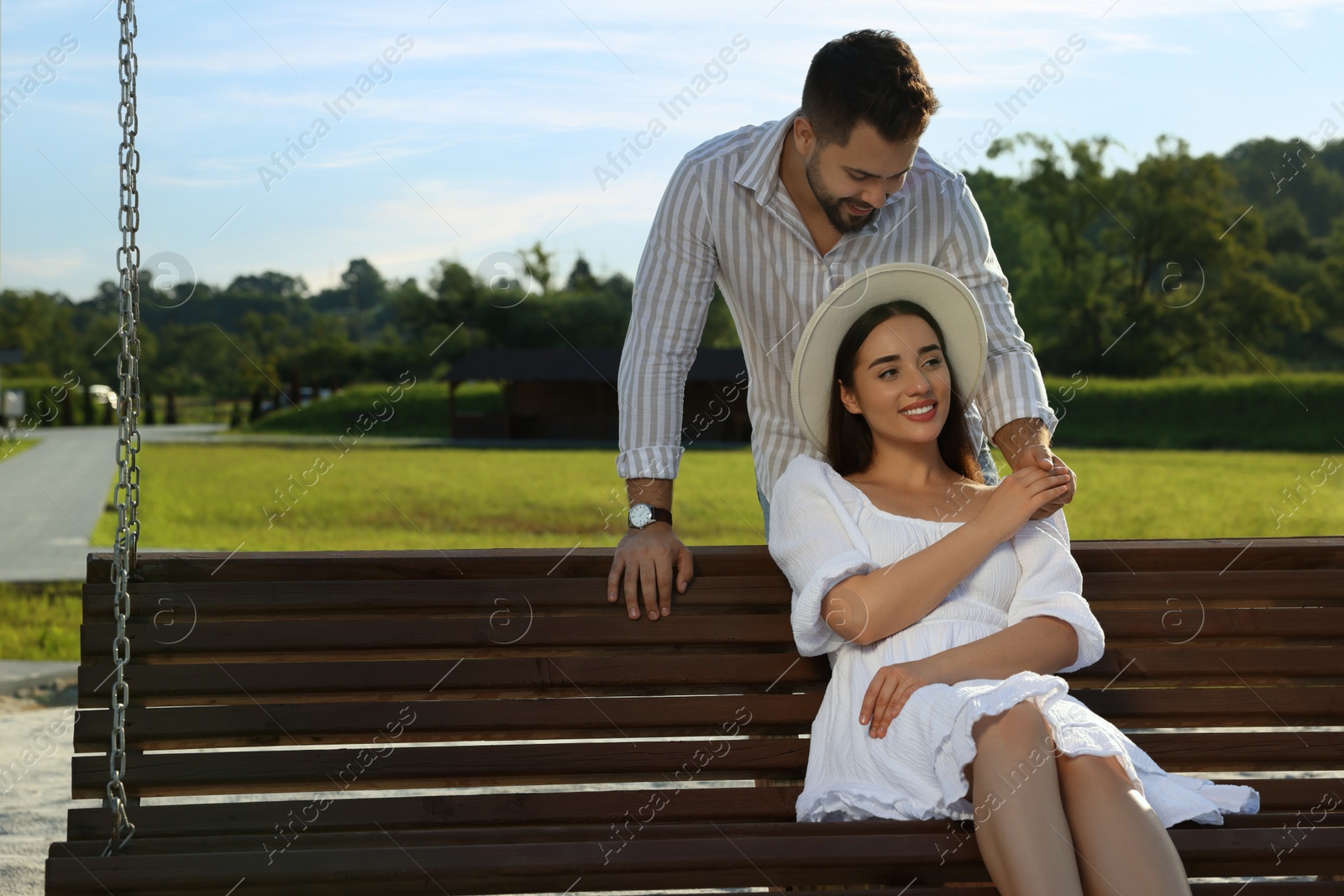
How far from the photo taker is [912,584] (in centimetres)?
236

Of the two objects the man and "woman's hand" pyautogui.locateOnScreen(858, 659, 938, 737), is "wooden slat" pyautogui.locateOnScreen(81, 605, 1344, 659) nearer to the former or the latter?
the man

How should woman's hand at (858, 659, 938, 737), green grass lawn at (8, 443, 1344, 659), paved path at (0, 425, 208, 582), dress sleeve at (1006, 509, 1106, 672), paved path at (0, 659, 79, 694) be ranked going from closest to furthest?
woman's hand at (858, 659, 938, 737)
dress sleeve at (1006, 509, 1106, 672)
paved path at (0, 659, 79, 694)
paved path at (0, 425, 208, 582)
green grass lawn at (8, 443, 1344, 659)

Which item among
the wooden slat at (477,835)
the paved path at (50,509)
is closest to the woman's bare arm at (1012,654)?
the wooden slat at (477,835)

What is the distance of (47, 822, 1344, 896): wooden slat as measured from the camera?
2096 millimetres

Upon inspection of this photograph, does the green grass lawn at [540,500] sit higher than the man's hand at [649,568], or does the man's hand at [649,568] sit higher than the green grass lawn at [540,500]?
the green grass lawn at [540,500]

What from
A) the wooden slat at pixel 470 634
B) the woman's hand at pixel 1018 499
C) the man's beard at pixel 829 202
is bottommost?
the wooden slat at pixel 470 634

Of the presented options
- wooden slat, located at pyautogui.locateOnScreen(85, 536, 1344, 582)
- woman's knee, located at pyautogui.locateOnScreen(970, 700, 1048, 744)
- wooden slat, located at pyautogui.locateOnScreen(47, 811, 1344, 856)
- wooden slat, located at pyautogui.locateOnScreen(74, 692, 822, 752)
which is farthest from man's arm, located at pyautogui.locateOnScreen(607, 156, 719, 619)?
woman's knee, located at pyautogui.locateOnScreen(970, 700, 1048, 744)

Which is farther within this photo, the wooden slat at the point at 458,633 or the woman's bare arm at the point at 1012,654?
the wooden slat at the point at 458,633

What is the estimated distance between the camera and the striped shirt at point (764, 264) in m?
2.76

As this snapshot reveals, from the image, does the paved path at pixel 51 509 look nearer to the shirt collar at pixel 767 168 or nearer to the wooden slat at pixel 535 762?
the wooden slat at pixel 535 762

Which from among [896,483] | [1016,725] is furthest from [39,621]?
[1016,725]

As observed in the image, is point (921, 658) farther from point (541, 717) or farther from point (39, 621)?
point (39, 621)

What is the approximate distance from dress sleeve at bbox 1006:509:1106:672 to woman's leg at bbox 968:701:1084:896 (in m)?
0.30

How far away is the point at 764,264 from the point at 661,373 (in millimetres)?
361
